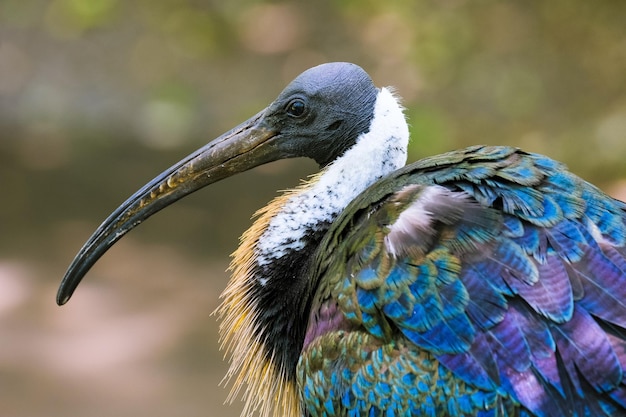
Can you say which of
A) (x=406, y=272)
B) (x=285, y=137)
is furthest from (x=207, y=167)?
(x=406, y=272)

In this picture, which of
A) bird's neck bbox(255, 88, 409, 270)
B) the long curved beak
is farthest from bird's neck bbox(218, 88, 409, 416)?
the long curved beak

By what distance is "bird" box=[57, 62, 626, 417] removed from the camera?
7.25 ft

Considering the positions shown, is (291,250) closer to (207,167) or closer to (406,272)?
(207,167)

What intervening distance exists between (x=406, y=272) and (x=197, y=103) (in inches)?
193

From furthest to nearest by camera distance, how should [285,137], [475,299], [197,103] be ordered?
[197,103] < [285,137] < [475,299]

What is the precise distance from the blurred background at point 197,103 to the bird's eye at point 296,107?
240cm

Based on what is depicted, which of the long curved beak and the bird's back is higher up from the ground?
the long curved beak

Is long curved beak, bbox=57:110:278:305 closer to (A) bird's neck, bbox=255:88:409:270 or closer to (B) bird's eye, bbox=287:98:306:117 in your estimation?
(B) bird's eye, bbox=287:98:306:117

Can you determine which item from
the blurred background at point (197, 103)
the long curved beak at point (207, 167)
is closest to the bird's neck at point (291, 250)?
the long curved beak at point (207, 167)

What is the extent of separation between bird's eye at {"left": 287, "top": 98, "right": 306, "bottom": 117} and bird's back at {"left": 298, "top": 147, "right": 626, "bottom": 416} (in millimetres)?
477

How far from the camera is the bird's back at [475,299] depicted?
219 centimetres

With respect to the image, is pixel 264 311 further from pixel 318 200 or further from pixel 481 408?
pixel 481 408

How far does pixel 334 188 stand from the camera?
9.36ft

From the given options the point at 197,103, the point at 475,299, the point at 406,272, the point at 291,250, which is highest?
the point at 197,103
